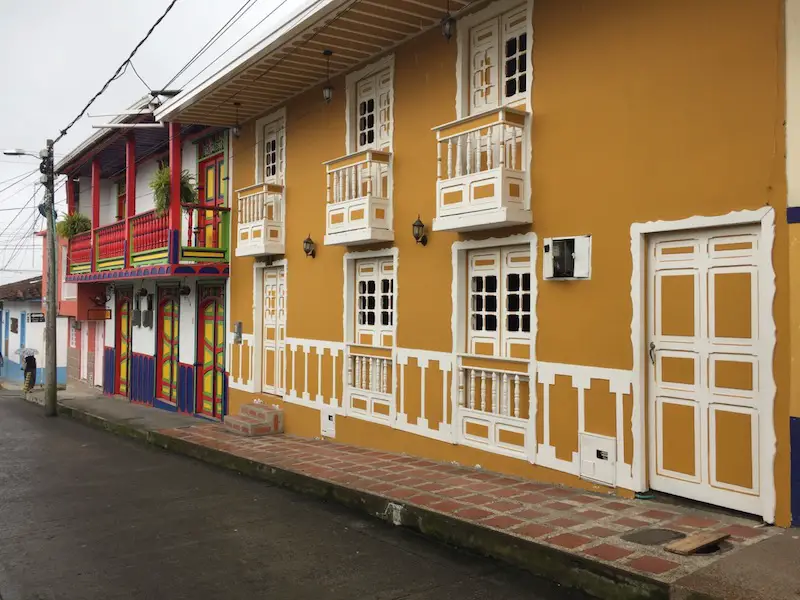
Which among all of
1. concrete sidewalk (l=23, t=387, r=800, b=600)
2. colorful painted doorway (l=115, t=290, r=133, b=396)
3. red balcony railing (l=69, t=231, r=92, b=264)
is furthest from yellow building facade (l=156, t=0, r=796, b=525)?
colorful painted doorway (l=115, t=290, r=133, b=396)

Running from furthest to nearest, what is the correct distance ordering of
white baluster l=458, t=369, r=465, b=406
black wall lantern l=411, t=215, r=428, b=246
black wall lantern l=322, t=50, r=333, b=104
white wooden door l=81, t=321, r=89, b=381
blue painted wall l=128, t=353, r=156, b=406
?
white wooden door l=81, t=321, r=89, b=381 < blue painted wall l=128, t=353, r=156, b=406 < black wall lantern l=322, t=50, r=333, b=104 < black wall lantern l=411, t=215, r=428, b=246 < white baluster l=458, t=369, r=465, b=406

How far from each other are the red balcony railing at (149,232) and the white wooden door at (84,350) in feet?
→ 30.7

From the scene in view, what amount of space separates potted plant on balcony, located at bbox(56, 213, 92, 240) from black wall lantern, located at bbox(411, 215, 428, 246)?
13.8 meters

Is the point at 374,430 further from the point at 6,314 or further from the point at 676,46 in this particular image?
the point at 6,314

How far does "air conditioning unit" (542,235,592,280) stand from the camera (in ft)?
22.4

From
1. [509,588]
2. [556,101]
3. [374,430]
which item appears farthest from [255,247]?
[509,588]

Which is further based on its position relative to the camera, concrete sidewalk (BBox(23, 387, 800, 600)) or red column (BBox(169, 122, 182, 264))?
red column (BBox(169, 122, 182, 264))

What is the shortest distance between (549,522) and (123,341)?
16.5 meters

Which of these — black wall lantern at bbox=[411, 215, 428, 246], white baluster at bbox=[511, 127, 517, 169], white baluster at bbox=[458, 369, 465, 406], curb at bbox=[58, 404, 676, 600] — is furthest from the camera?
black wall lantern at bbox=[411, 215, 428, 246]

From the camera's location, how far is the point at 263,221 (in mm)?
11953

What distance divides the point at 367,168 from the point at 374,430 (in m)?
3.74

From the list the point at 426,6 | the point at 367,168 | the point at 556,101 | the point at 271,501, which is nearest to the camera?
the point at 556,101

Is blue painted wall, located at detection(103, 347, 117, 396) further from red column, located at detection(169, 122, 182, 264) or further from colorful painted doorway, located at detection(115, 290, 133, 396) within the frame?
red column, located at detection(169, 122, 182, 264)

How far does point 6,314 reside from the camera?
3119 cm
